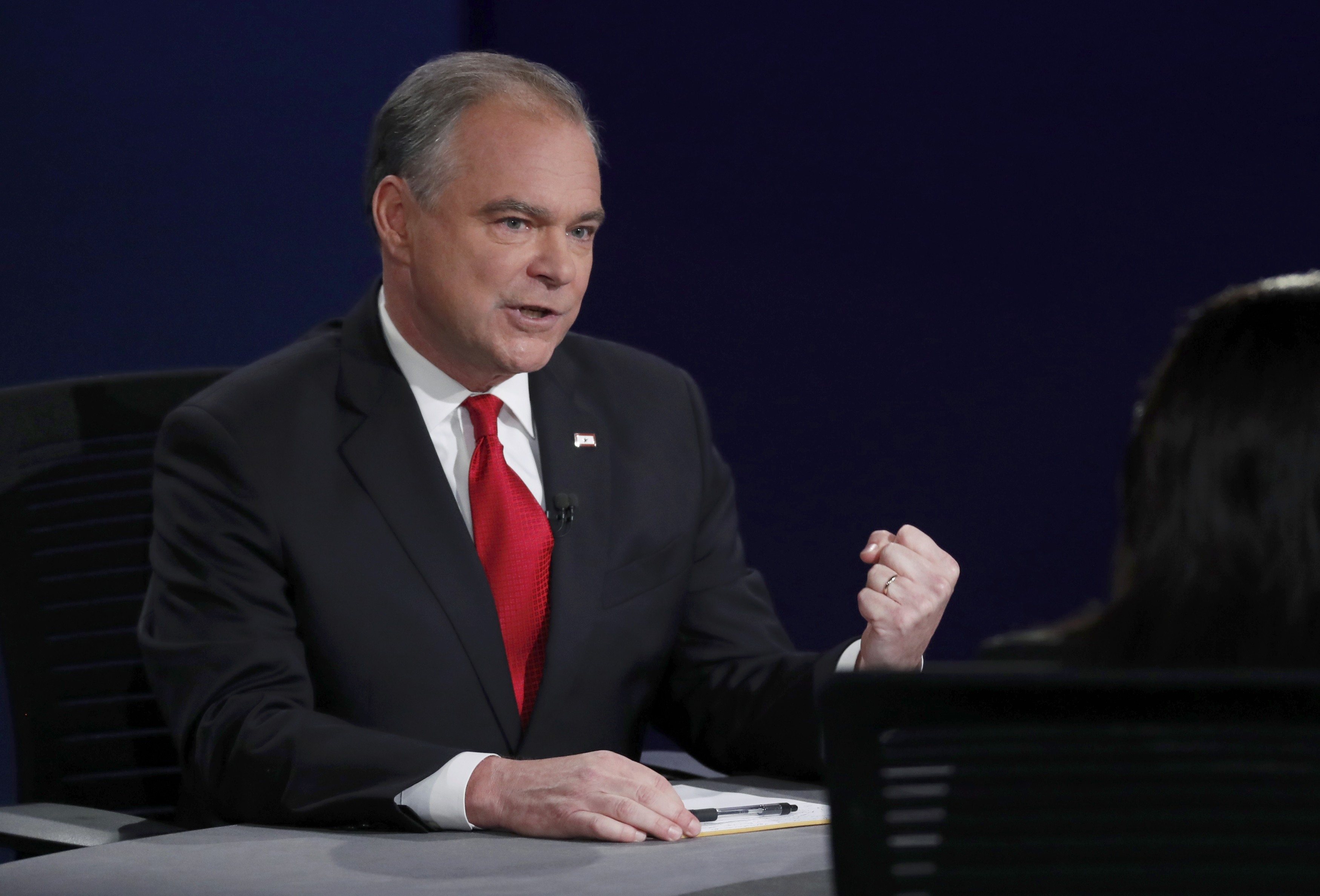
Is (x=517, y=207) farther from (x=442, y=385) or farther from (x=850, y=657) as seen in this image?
(x=850, y=657)

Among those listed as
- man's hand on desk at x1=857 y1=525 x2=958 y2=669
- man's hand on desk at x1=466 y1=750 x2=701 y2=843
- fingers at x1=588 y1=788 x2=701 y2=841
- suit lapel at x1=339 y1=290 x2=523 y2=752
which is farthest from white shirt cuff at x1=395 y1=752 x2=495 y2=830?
man's hand on desk at x1=857 y1=525 x2=958 y2=669

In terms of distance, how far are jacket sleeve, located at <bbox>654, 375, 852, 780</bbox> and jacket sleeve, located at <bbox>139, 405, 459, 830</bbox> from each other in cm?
45

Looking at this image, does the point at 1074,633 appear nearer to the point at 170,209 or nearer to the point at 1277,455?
the point at 1277,455

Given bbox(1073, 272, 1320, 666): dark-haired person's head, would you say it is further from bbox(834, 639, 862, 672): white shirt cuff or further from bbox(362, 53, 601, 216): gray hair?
bbox(362, 53, 601, 216): gray hair

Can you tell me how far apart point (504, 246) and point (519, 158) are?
0.38 ft

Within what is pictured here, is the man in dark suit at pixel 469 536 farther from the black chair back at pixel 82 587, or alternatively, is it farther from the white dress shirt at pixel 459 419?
the black chair back at pixel 82 587

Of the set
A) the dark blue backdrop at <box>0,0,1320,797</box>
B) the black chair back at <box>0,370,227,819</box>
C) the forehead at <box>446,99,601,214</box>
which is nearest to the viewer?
the forehead at <box>446,99,601,214</box>

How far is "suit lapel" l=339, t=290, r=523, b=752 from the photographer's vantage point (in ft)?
6.38

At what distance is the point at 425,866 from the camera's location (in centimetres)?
138

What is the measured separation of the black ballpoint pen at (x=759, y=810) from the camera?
1.59m

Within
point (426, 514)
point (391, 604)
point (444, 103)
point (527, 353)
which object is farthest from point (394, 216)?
point (391, 604)

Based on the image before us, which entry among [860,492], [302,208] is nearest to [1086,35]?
[860,492]

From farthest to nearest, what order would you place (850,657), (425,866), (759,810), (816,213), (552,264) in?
(816,213) → (552,264) → (850,657) → (759,810) → (425,866)

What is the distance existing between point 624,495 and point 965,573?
0.99m
